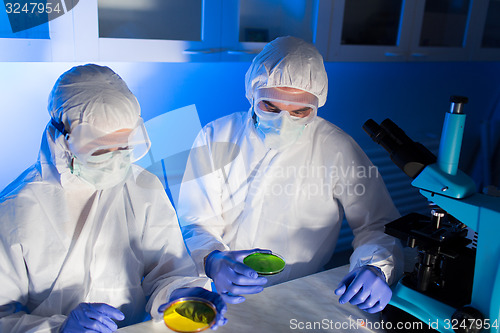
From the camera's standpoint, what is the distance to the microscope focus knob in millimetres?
1133

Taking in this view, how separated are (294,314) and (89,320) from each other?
1.91 feet

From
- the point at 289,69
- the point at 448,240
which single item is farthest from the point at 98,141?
the point at 448,240

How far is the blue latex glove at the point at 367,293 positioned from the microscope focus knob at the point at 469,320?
0.21 m

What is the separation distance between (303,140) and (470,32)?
2.05 m

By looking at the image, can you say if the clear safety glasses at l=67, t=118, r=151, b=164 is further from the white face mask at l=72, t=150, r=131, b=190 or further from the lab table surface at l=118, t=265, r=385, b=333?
the lab table surface at l=118, t=265, r=385, b=333

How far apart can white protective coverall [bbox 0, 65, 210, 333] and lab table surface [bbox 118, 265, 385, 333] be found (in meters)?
0.16

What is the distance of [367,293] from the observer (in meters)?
1.31

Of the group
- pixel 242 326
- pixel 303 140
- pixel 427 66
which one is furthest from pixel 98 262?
pixel 427 66

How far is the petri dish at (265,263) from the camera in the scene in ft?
4.50

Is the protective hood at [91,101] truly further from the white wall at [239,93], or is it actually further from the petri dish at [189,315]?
the white wall at [239,93]

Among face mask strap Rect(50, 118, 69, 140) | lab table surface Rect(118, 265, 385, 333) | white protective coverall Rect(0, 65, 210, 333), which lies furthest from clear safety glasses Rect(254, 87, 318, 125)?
face mask strap Rect(50, 118, 69, 140)

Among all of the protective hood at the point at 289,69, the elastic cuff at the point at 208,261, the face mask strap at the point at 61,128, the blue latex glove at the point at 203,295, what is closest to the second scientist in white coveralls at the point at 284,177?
the protective hood at the point at 289,69

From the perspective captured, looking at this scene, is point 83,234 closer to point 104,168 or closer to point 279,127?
point 104,168

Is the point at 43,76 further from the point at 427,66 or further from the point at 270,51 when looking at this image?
the point at 427,66
